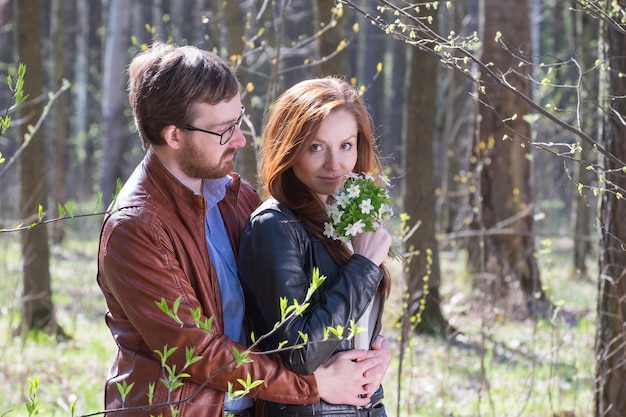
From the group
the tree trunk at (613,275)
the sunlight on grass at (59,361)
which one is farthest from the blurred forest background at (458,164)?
the sunlight on grass at (59,361)

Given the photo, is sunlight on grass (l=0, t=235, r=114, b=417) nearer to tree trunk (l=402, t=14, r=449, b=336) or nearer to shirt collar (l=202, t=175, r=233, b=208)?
shirt collar (l=202, t=175, r=233, b=208)

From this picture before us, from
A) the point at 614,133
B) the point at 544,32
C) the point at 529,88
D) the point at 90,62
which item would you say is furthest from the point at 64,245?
the point at 544,32

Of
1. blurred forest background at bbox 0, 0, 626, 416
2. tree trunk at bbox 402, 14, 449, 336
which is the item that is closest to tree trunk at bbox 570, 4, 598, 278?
blurred forest background at bbox 0, 0, 626, 416

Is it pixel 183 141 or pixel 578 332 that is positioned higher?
pixel 183 141

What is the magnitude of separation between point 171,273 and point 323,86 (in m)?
0.84

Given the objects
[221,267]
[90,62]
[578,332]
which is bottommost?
[578,332]

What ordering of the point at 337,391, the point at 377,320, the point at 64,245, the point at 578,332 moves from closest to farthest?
the point at 337,391
the point at 377,320
the point at 578,332
the point at 64,245

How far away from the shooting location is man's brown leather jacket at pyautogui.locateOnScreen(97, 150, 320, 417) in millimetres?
2246

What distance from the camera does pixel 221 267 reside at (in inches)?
98.3

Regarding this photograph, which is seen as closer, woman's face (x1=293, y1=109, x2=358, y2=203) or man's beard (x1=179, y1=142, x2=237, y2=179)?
man's beard (x1=179, y1=142, x2=237, y2=179)

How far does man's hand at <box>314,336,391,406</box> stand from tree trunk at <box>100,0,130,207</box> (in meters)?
11.6

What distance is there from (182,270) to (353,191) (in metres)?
0.56

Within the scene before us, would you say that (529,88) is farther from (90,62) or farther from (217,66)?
(90,62)

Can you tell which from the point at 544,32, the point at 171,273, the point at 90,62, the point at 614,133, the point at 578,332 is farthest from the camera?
the point at 544,32
